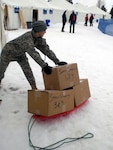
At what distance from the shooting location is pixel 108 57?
7902 millimetres

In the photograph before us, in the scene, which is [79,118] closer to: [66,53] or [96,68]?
[96,68]

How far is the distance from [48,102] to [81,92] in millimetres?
765

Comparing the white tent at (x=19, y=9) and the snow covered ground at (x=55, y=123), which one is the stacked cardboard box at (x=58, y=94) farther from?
the white tent at (x=19, y=9)

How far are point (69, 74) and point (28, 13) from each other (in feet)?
48.1

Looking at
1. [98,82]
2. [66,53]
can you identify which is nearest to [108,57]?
[66,53]

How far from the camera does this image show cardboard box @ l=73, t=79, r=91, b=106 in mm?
3339

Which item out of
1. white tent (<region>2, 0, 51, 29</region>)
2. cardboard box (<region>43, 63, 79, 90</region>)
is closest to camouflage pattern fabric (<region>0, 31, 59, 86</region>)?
cardboard box (<region>43, 63, 79, 90</region>)

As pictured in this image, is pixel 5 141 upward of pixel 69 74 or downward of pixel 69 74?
downward

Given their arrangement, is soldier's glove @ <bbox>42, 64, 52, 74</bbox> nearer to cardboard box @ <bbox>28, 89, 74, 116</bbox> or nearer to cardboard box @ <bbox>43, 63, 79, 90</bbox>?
cardboard box @ <bbox>43, 63, 79, 90</bbox>

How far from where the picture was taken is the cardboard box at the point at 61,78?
310cm

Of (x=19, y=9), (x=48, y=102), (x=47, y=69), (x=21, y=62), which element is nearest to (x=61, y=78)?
(x=47, y=69)

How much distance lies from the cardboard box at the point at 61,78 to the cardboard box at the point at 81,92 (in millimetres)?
115

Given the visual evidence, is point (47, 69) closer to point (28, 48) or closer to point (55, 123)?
point (28, 48)

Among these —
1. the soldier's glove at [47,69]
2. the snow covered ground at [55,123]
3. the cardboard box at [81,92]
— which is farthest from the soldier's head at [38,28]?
the snow covered ground at [55,123]
